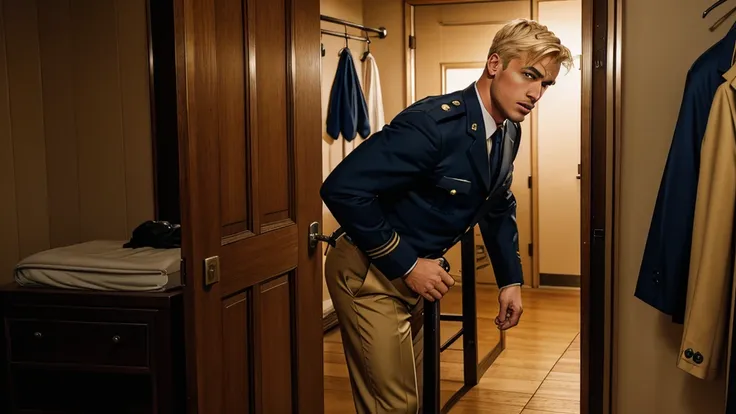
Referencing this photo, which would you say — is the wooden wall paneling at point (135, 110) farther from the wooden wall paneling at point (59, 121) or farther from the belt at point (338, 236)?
the belt at point (338, 236)

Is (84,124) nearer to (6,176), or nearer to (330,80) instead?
(6,176)

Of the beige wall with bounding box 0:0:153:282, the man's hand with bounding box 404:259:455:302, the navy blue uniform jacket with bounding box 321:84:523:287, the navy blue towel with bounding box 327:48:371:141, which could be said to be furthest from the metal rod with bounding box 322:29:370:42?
the man's hand with bounding box 404:259:455:302

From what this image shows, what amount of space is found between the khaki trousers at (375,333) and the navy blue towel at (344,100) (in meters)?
2.83

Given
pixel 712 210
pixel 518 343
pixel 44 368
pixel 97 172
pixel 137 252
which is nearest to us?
pixel 712 210

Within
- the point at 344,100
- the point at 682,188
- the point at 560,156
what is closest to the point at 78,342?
the point at 682,188

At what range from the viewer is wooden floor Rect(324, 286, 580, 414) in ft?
11.5

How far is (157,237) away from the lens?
2.58 m

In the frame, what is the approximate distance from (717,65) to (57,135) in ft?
7.50

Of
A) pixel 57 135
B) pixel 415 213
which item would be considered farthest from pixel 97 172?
pixel 415 213

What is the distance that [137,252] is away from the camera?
8.14 ft

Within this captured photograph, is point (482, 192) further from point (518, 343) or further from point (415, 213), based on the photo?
point (518, 343)

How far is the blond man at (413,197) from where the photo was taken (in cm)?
179

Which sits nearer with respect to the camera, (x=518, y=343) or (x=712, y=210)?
(x=712, y=210)

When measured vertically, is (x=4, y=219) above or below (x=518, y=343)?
above
